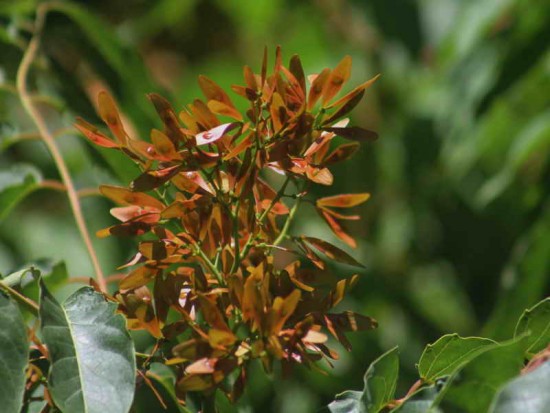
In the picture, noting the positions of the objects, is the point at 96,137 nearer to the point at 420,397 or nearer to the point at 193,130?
the point at 193,130

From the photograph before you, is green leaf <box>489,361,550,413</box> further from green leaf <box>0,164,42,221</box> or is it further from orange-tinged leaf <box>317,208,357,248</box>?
green leaf <box>0,164,42,221</box>

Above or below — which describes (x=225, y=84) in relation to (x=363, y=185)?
above

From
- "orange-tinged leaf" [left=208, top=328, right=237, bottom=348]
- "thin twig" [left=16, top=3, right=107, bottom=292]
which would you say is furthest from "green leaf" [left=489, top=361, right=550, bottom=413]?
"thin twig" [left=16, top=3, right=107, bottom=292]

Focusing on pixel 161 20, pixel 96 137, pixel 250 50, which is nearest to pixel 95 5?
pixel 161 20

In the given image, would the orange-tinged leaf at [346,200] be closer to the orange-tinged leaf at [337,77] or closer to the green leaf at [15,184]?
the orange-tinged leaf at [337,77]

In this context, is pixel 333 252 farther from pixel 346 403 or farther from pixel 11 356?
pixel 11 356

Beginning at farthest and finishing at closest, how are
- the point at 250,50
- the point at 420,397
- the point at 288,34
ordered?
the point at 250,50 < the point at 288,34 < the point at 420,397

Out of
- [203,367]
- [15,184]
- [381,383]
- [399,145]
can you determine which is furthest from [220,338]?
[399,145]
